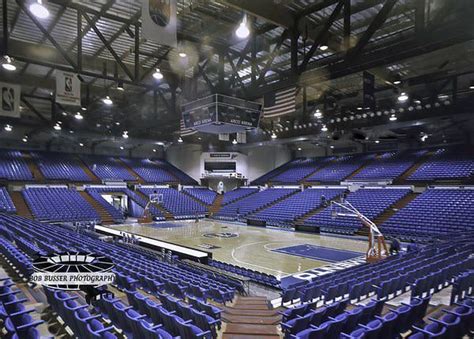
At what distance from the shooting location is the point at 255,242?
18.3 m

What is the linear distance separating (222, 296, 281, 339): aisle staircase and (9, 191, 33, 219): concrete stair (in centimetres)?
2205

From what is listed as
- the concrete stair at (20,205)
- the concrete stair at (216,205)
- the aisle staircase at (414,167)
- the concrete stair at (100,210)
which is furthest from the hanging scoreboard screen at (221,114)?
the concrete stair at (216,205)

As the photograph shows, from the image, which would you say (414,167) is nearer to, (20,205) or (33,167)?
(20,205)

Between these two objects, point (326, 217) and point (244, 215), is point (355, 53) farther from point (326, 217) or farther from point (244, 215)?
point (244, 215)

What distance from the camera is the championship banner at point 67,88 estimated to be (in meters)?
10.3

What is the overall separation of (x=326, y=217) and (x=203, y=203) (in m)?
14.3

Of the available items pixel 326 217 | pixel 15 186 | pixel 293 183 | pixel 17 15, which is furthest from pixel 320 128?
pixel 15 186

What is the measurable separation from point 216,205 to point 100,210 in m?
11.5

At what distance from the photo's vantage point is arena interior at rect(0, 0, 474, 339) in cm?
520

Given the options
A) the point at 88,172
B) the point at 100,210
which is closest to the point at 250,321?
the point at 100,210

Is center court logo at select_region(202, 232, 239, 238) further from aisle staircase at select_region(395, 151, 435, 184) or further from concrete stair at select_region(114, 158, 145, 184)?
concrete stair at select_region(114, 158, 145, 184)

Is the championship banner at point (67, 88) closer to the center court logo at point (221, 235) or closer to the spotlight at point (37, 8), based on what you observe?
the spotlight at point (37, 8)

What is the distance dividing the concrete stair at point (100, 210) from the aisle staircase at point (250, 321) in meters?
21.5

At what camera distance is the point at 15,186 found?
1022 inches
